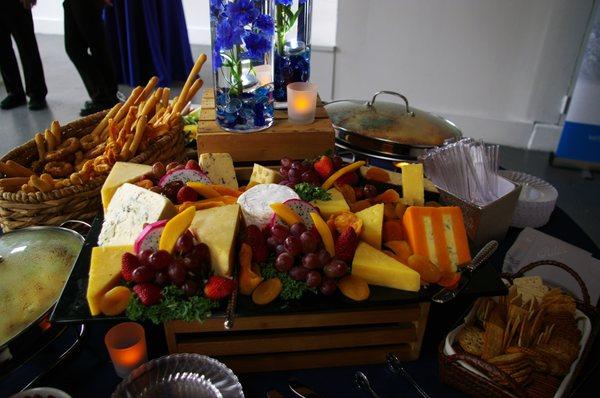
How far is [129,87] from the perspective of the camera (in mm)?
4254

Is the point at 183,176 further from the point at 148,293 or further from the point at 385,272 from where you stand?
the point at 385,272

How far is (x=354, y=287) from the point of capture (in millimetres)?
902

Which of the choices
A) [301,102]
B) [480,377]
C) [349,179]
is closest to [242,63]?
→ [301,102]

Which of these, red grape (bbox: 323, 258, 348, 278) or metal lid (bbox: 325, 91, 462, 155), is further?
metal lid (bbox: 325, 91, 462, 155)

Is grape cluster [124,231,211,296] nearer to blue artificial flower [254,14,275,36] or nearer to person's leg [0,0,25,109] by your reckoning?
blue artificial flower [254,14,275,36]

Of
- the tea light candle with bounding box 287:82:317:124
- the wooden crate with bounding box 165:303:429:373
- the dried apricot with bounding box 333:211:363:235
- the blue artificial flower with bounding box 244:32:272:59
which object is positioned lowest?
the wooden crate with bounding box 165:303:429:373

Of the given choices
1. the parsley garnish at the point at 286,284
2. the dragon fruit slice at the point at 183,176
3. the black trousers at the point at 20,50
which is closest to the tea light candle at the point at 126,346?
the parsley garnish at the point at 286,284

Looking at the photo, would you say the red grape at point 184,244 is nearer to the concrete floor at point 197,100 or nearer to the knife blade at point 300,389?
the knife blade at point 300,389

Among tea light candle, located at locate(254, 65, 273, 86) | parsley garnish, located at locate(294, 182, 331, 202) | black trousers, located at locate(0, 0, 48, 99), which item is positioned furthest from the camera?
black trousers, located at locate(0, 0, 48, 99)

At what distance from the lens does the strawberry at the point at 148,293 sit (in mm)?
830

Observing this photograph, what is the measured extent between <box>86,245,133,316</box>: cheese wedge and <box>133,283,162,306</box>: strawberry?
7cm

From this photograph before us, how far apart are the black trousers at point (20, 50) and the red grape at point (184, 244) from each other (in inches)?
132

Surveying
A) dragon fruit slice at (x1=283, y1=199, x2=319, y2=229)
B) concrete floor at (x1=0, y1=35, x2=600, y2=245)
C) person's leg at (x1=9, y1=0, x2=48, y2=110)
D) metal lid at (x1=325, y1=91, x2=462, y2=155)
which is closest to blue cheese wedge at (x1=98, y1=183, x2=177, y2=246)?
dragon fruit slice at (x1=283, y1=199, x2=319, y2=229)

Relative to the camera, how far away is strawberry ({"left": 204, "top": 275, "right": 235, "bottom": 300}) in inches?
33.4
